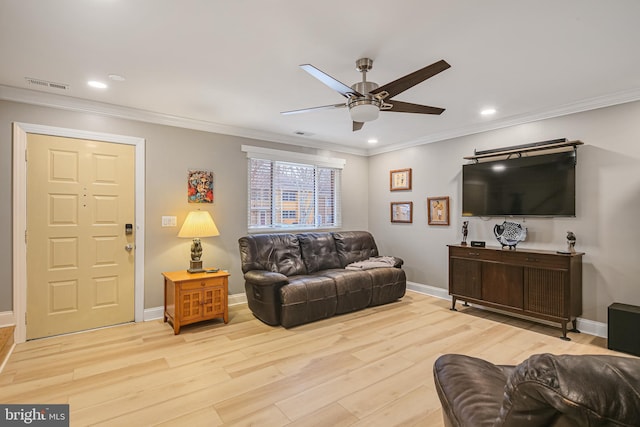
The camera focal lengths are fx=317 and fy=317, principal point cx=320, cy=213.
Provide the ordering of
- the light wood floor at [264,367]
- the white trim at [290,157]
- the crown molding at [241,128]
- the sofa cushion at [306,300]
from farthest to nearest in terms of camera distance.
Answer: the white trim at [290,157]
the sofa cushion at [306,300]
the crown molding at [241,128]
the light wood floor at [264,367]

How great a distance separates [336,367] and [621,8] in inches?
124

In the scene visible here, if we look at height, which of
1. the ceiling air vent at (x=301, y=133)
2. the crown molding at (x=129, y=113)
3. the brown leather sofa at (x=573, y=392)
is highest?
the ceiling air vent at (x=301, y=133)

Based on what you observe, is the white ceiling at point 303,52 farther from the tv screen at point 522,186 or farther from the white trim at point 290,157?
the white trim at point 290,157

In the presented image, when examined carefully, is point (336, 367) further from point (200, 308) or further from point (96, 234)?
point (96, 234)

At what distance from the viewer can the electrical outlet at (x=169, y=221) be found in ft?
13.0

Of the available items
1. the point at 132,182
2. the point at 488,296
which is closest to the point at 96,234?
the point at 132,182

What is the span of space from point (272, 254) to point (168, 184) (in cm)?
159

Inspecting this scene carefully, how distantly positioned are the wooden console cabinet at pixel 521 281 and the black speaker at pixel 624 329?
33 cm

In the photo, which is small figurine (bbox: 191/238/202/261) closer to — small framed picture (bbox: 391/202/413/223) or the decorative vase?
small framed picture (bbox: 391/202/413/223)

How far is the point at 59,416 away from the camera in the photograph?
6.73 feet

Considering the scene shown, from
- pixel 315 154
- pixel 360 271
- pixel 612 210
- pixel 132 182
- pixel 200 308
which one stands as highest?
pixel 315 154

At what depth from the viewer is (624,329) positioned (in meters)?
2.97

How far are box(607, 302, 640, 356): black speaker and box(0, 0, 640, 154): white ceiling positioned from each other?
2121 millimetres

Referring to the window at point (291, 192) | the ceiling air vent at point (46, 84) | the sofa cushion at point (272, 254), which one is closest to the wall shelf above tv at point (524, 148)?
the window at point (291, 192)
